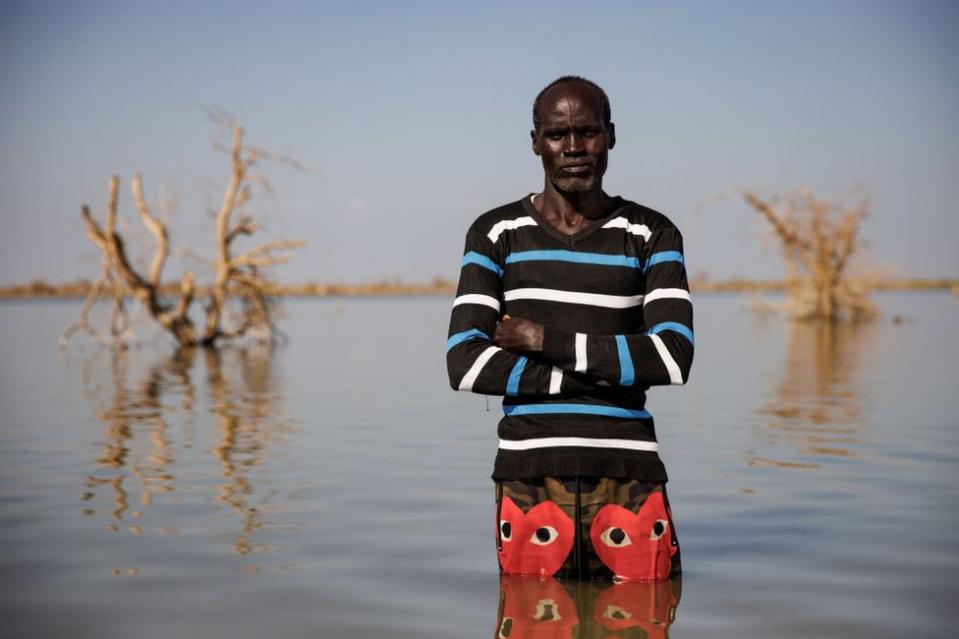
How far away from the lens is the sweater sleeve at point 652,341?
3.76m

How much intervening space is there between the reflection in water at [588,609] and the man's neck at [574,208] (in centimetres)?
123

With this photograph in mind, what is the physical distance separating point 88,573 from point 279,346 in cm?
2454

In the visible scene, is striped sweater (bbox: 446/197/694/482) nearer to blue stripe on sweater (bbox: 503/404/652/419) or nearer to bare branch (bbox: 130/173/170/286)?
blue stripe on sweater (bbox: 503/404/652/419)

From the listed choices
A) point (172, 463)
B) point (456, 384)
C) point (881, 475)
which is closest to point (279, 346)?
point (172, 463)

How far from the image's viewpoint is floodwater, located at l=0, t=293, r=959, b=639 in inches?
185

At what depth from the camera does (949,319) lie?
40.9 metres

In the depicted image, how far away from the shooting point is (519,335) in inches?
150

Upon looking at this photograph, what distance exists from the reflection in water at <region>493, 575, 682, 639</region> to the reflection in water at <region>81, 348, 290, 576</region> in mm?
1814

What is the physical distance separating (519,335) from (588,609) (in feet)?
3.64

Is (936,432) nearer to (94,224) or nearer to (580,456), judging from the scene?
(580,456)

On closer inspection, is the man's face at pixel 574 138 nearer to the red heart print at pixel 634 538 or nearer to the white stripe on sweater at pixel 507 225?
the white stripe on sweater at pixel 507 225

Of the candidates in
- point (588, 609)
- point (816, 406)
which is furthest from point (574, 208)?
point (816, 406)

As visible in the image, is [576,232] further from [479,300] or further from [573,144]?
[479,300]

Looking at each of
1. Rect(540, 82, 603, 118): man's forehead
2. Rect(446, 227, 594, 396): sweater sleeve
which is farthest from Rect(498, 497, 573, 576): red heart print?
Rect(540, 82, 603, 118): man's forehead
